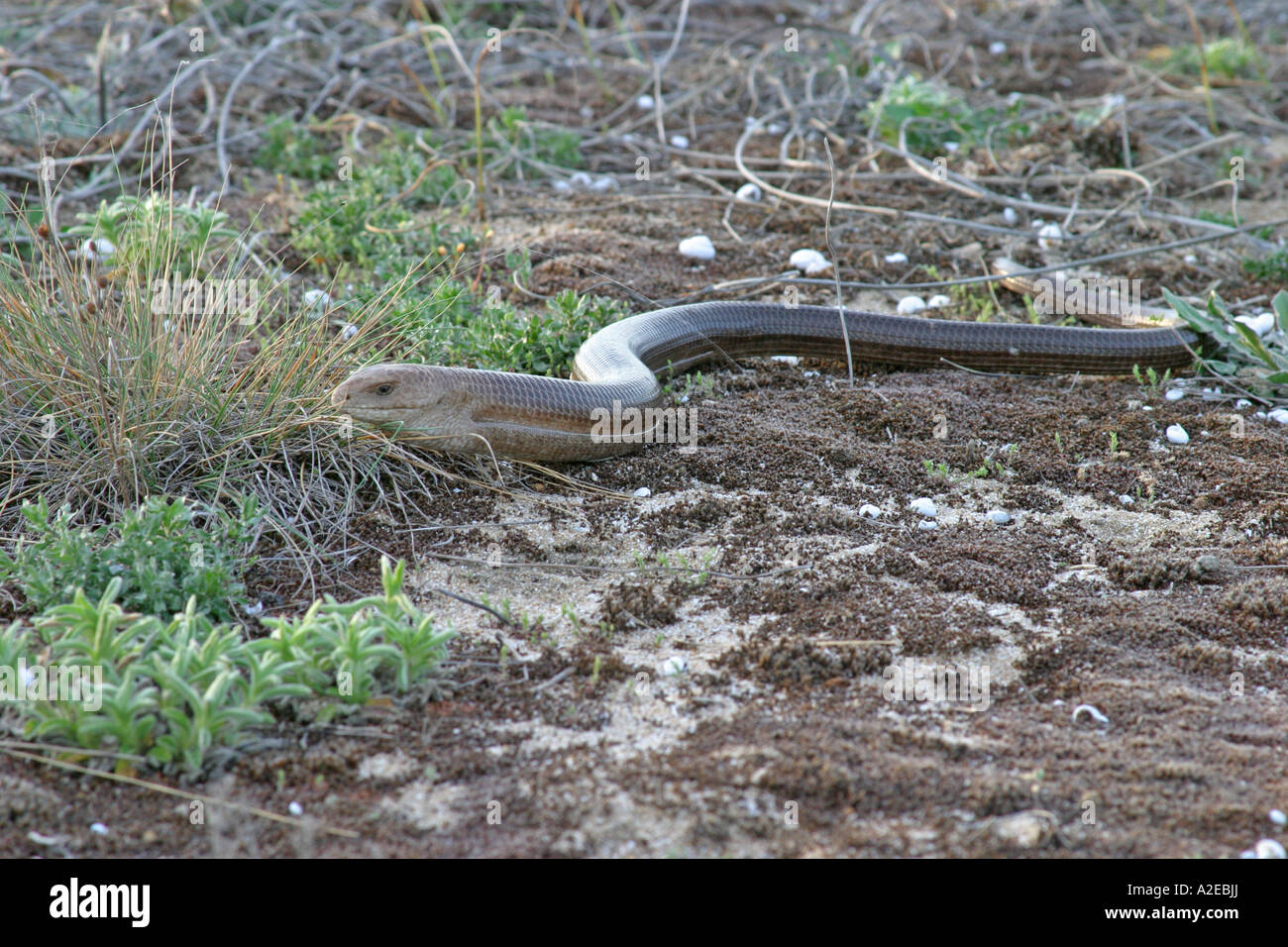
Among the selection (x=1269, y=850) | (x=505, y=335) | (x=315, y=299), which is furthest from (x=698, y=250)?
(x=1269, y=850)

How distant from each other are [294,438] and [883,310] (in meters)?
3.57

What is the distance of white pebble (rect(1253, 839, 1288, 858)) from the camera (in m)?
2.38

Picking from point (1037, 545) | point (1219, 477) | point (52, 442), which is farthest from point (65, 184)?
point (1219, 477)

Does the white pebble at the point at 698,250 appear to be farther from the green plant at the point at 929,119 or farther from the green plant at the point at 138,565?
the green plant at the point at 138,565

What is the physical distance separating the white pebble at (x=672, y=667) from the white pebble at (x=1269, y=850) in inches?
57.6

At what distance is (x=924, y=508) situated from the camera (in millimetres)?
4121

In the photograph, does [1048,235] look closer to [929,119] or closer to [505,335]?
[929,119]

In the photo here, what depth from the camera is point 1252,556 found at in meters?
3.77

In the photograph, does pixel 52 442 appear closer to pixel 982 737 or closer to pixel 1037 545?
pixel 982 737

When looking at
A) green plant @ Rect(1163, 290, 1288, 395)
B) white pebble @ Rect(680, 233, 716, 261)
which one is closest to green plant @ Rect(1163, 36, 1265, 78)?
green plant @ Rect(1163, 290, 1288, 395)

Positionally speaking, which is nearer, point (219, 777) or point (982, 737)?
point (219, 777)

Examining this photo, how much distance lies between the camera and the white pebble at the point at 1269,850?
2.38 meters

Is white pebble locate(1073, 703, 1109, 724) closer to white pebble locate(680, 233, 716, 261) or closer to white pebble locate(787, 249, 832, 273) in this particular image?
white pebble locate(787, 249, 832, 273)

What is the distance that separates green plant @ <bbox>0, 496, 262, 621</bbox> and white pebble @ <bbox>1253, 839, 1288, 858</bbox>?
272 cm
